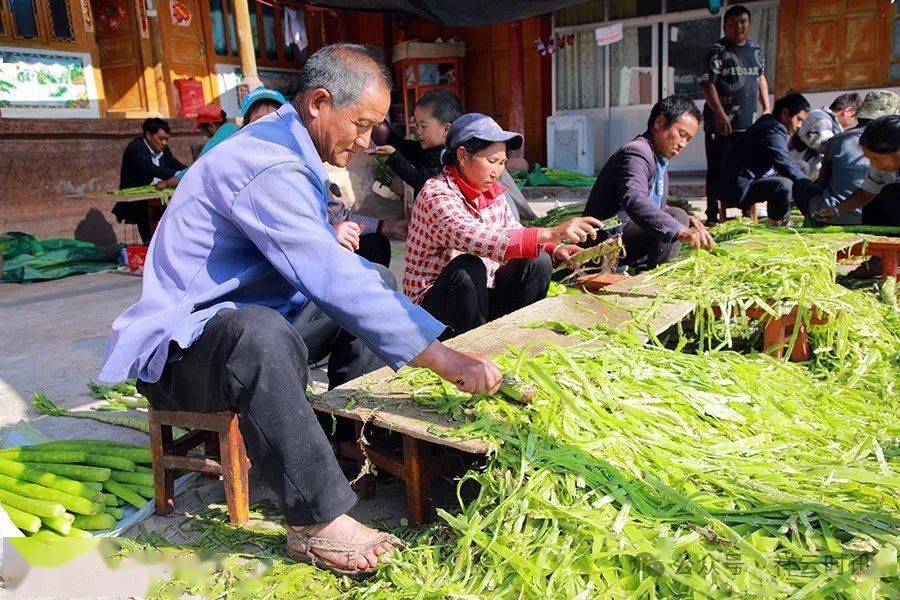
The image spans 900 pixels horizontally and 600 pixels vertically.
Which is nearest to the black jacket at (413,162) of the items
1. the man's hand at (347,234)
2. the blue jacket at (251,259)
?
the man's hand at (347,234)

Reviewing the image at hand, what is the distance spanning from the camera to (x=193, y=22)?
12.5 metres

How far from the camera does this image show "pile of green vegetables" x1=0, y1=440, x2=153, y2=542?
222 cm

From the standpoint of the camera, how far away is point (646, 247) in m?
4.35

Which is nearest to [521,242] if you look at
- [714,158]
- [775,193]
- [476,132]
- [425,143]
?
[476,132]

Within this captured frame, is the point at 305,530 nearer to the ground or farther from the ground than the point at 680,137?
nearer to the ground

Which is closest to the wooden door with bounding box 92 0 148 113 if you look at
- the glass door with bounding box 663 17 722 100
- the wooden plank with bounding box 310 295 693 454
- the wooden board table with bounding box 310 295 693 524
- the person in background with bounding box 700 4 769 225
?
the glass door with bounding box 663 17 722 100

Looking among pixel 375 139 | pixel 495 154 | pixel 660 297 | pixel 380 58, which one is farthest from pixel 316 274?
pixel 375 139

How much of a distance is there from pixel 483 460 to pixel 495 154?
148cm

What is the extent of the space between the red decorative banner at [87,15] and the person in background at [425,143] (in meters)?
7.51

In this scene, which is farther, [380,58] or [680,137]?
[680,137]

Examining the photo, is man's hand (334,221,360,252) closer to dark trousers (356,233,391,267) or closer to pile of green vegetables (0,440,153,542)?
pile of green vegetables (0,440,153,542)

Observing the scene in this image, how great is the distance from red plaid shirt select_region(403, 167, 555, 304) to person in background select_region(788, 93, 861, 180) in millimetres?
4403

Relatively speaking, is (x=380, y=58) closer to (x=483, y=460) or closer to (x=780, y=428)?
(x=483, y=460)

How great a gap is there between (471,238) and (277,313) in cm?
122
